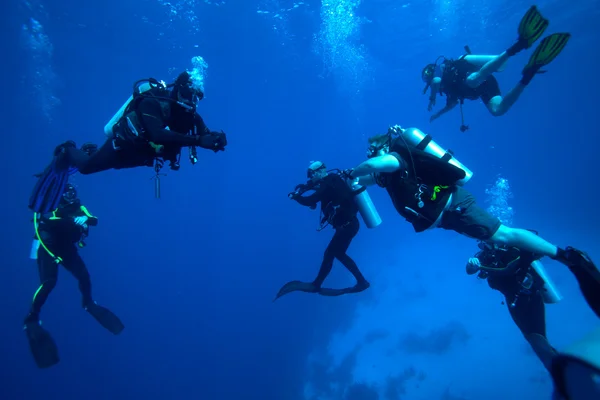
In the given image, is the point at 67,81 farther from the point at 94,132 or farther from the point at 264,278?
the point at 264,278

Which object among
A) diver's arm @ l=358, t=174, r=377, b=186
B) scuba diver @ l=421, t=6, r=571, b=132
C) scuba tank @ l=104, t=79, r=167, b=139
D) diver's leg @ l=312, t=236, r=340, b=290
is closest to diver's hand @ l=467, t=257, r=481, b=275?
diver's leg @ l=312, t=236, r=340, b=290

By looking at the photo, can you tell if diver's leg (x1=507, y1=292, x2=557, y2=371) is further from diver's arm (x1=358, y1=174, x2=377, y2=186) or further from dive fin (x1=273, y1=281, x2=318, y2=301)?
dive fin (x1=273, y1=281, x2=318, y2=301)

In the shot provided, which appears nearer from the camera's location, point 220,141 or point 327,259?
point 220,141

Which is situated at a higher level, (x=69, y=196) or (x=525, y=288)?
(x=69, y=196)

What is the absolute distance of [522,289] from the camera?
19.7 ft

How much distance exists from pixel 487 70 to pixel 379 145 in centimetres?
405

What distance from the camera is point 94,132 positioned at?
5481 centimetres

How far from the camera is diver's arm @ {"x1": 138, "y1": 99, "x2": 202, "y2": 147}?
430cm

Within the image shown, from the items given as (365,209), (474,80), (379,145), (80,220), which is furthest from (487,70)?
(80,220)

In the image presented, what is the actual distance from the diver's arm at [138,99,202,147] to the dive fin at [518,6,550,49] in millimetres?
6361

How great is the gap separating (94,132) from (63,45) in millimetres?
29093

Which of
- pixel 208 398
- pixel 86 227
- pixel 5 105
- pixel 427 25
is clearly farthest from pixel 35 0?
pixel 427 25

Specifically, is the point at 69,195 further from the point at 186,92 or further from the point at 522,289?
the point at 522,289

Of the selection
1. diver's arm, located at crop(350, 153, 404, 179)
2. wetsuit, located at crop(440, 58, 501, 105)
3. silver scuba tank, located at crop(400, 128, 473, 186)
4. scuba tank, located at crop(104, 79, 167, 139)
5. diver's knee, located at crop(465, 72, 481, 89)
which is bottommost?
diver's arm, located at crop(350, 153, 404, 179)
